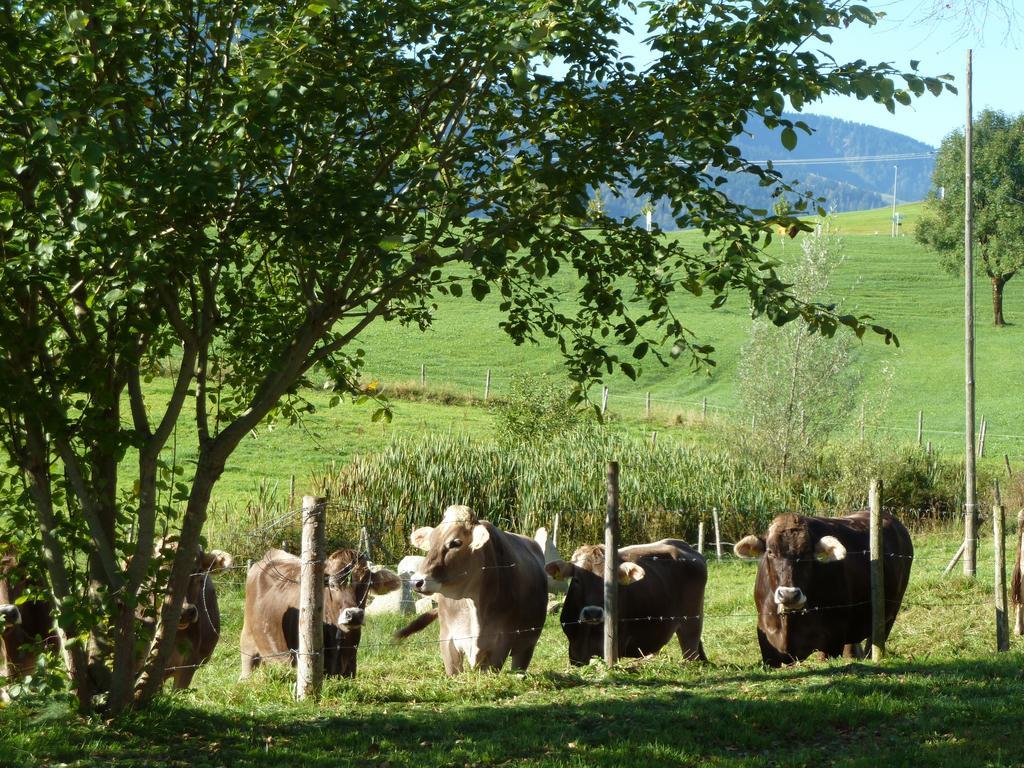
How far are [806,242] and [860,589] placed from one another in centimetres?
2188

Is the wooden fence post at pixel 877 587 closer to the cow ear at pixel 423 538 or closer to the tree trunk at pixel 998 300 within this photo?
the cow ear at pixel 423 538

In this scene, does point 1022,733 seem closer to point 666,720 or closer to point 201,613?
point 666,720

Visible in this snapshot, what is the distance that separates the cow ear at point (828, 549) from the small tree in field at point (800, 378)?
65.6 feet

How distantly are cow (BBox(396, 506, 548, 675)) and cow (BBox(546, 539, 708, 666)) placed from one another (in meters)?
0.40

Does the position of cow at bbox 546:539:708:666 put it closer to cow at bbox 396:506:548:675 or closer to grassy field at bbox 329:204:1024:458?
cow at bbox 396:506:548:675

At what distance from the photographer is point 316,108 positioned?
6.80 m

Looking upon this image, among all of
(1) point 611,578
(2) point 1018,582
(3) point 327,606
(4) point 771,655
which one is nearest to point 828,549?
(4) point 771,655

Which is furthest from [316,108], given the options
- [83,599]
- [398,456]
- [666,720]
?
[398,456]

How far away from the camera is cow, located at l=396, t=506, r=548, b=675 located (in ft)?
33.2

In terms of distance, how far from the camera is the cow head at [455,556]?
394 inches

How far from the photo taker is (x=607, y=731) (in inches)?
300

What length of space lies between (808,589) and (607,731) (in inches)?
146

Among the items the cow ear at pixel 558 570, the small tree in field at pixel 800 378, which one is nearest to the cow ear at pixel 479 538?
the cow ear at pixel 558 570

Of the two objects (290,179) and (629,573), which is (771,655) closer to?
(629,573)
